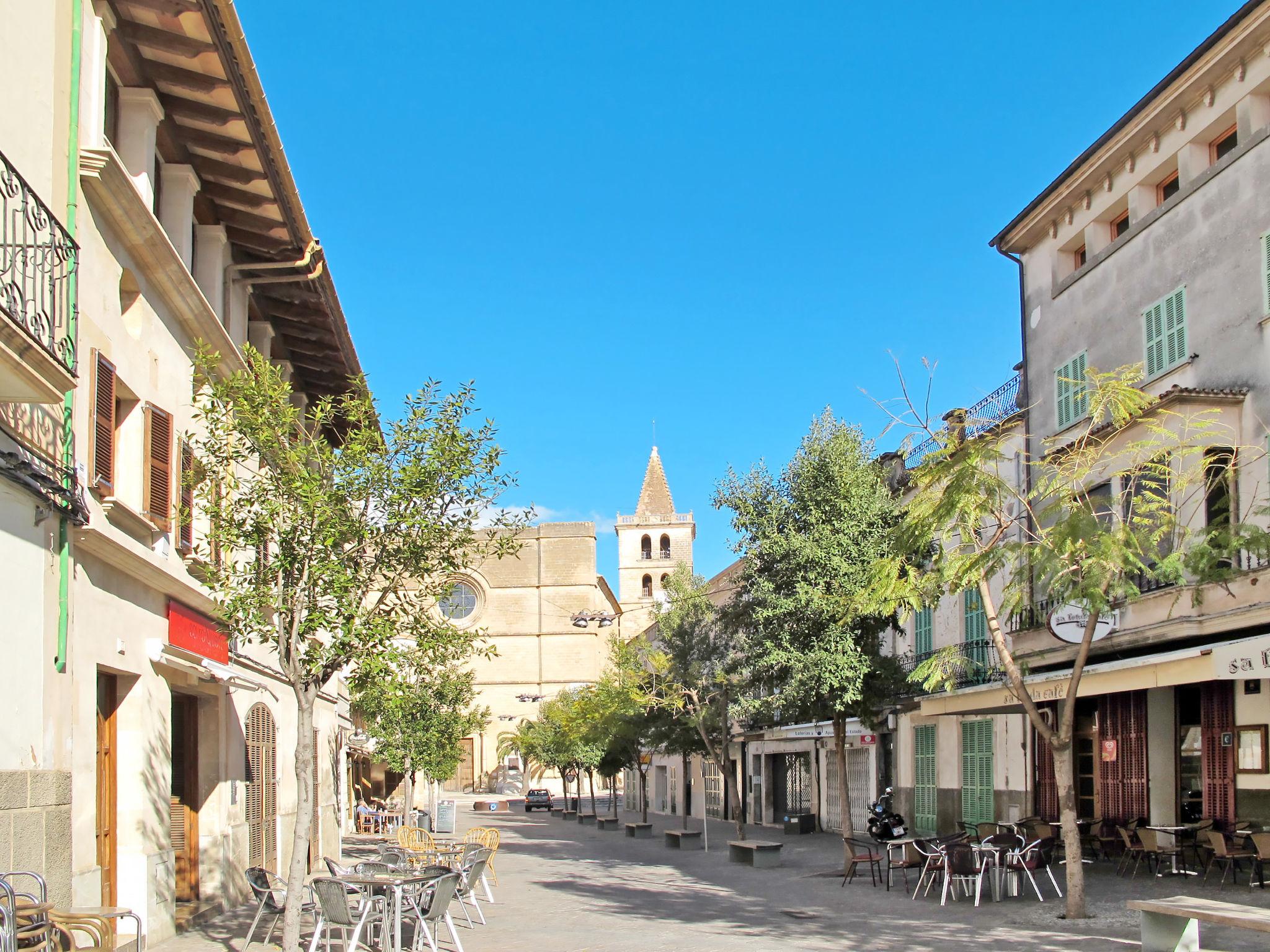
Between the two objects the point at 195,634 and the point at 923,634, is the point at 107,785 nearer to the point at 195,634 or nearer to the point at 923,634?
the point at 195,634

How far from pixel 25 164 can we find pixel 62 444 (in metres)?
1.99

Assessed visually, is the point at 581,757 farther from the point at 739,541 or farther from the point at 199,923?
the point at 199,923

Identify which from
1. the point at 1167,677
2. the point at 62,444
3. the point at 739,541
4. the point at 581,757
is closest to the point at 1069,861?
the point at 1167,677

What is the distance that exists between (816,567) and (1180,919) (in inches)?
395

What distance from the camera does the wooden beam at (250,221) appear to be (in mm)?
15320

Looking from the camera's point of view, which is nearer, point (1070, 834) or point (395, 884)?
point (395, 884)

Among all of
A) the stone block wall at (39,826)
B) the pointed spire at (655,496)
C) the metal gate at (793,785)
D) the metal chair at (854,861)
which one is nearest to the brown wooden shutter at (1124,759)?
the metal chair at (854,861)

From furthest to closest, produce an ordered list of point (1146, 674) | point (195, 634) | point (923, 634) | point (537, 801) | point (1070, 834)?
point (537, 801), point (923, 634), point (1146, 674), point (195, 634), point (1070, 834)

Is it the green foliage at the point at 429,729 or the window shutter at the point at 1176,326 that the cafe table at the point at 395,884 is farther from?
the green foliage at the point at 429,729

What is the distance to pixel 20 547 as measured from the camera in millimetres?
9039

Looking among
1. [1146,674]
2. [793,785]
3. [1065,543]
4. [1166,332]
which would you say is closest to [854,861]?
[1146,674]

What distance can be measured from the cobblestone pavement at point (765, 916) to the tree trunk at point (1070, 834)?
0.74 ft

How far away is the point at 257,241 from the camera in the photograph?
16.1 m

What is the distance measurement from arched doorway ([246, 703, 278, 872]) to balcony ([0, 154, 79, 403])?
938 centimetres
